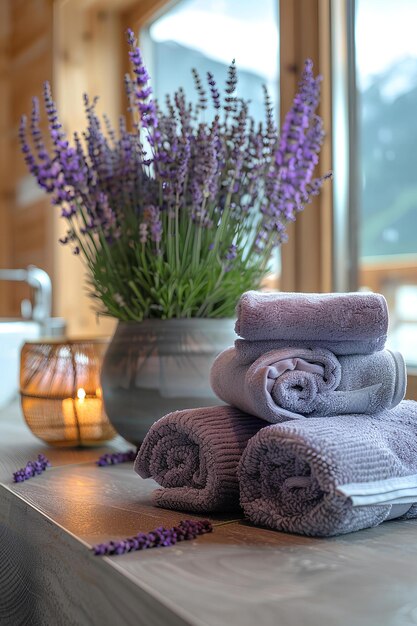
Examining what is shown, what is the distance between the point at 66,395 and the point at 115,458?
179mm

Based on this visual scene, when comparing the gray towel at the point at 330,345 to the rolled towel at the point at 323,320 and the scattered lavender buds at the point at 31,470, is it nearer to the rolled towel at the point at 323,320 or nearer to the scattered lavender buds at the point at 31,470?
the rolled towel at the point at 323,320

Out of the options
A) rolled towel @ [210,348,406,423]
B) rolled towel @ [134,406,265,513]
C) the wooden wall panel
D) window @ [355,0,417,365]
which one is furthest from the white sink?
rolled towel @ [210,348,406,423]

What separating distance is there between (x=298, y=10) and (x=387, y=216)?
406 mm

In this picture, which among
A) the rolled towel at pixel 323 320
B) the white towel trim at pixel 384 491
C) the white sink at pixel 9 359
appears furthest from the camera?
the white sink at pixel 9 359

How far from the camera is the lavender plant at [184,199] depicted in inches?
39.6

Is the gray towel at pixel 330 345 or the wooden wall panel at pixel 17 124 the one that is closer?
the gray towel at pixel 330 345

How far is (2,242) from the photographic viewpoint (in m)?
2.79

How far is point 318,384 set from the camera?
73 centimetres

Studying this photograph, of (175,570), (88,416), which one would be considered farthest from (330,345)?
(88,416)

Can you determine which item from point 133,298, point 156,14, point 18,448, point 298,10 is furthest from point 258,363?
point 156,14

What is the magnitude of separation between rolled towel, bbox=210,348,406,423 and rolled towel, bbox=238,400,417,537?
0.02 metres

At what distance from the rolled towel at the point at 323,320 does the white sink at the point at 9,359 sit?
1.11 m

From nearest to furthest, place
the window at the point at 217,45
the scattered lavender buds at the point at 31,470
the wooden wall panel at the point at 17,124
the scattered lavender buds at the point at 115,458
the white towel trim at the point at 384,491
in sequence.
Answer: the white towel trim at the point at 384,491 → the scattered lavender buds at the point at 31,470 → the scattered lavender buds at the point at 115,458 → the window at the point at 217,45 → the wooden wall panel at the point at 17,124

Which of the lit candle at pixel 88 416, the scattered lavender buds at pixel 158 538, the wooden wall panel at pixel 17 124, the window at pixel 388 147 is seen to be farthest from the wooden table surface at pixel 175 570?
the wooden wall panel at pixel 17 124
